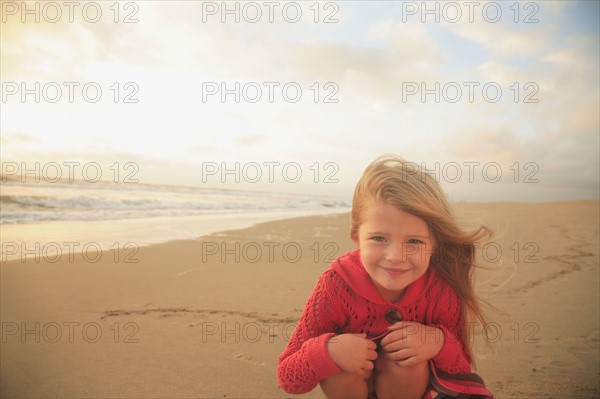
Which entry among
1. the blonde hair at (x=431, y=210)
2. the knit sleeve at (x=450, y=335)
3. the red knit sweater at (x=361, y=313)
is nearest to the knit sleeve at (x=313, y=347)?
the red knit sweater at (x=361, y=313)

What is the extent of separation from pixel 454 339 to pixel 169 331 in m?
2.44

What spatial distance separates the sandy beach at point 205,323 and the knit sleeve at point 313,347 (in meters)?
0.69

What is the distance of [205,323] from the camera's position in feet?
11.1

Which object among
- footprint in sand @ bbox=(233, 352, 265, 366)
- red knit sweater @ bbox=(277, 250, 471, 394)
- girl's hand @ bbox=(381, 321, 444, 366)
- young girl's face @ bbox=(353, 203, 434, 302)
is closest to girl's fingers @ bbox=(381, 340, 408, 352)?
girl's hand @ bbox=(381, 321, 444, 366)

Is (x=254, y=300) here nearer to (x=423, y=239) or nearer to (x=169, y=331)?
(x=169, y=331)

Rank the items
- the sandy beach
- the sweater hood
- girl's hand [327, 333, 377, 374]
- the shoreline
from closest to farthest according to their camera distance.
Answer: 1. girl's hand [327, 333, 377, 374]
2. the sweater hood
3. the sandy beach
4. the shoreline

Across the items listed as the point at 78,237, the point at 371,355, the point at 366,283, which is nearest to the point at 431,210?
the point at 366,283

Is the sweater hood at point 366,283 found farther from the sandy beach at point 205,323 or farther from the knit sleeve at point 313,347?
the sandy beach at point 205,323

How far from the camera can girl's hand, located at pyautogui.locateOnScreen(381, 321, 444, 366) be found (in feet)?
5.44

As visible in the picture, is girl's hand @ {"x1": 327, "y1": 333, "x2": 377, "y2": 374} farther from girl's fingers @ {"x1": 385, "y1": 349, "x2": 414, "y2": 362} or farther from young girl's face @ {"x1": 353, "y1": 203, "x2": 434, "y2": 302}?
young girl's face @ {"x1": 353, "y1": 203, "x2": 434, "y2": 302}

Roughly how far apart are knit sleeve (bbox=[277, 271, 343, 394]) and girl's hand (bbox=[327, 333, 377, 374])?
0.03 m

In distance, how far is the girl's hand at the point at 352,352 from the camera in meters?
1.63

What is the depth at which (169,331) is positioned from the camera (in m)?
3.22

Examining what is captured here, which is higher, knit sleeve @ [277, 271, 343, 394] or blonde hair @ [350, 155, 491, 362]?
blonde hair @ [350, 155, 491, 362]
